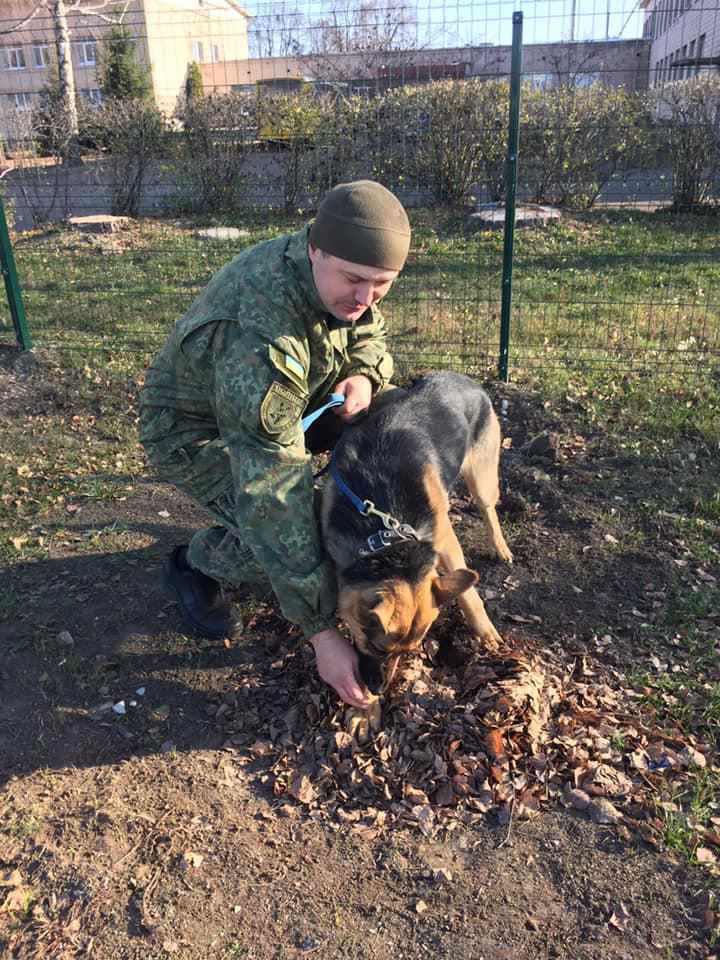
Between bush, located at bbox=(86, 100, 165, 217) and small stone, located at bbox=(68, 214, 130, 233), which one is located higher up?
bush, located at bbox=(86, 100, 165, 217)

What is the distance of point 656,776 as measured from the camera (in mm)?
2955

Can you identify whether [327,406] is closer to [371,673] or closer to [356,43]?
[371,673]

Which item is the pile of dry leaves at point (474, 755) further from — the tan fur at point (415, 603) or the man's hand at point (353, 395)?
the man's hand at point (353, 395)

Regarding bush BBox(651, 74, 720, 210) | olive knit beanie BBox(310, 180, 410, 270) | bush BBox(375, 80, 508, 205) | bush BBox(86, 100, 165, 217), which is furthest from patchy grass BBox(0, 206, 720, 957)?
bush BBox(86, 100, 165, 217)

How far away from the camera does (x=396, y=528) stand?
306cm

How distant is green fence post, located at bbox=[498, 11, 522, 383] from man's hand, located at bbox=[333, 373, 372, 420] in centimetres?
317

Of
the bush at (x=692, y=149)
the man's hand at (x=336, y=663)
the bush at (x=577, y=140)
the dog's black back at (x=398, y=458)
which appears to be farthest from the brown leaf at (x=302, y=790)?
the bush at (x=692, y=149)

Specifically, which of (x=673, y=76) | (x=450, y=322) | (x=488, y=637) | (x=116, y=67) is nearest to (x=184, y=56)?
(x=116, y=67)

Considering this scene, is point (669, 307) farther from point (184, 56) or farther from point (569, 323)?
point (184, 56)

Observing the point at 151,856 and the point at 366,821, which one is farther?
the point at 366,821

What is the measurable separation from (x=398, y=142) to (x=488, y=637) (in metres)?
6.52

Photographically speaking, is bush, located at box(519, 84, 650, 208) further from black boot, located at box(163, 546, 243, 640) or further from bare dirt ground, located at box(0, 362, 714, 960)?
black boot, located at box(163, 546, 243, 640)

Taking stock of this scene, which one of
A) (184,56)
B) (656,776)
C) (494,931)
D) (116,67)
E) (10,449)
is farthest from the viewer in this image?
(184,56)

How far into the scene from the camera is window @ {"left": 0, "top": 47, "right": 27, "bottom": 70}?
33.2 meters
